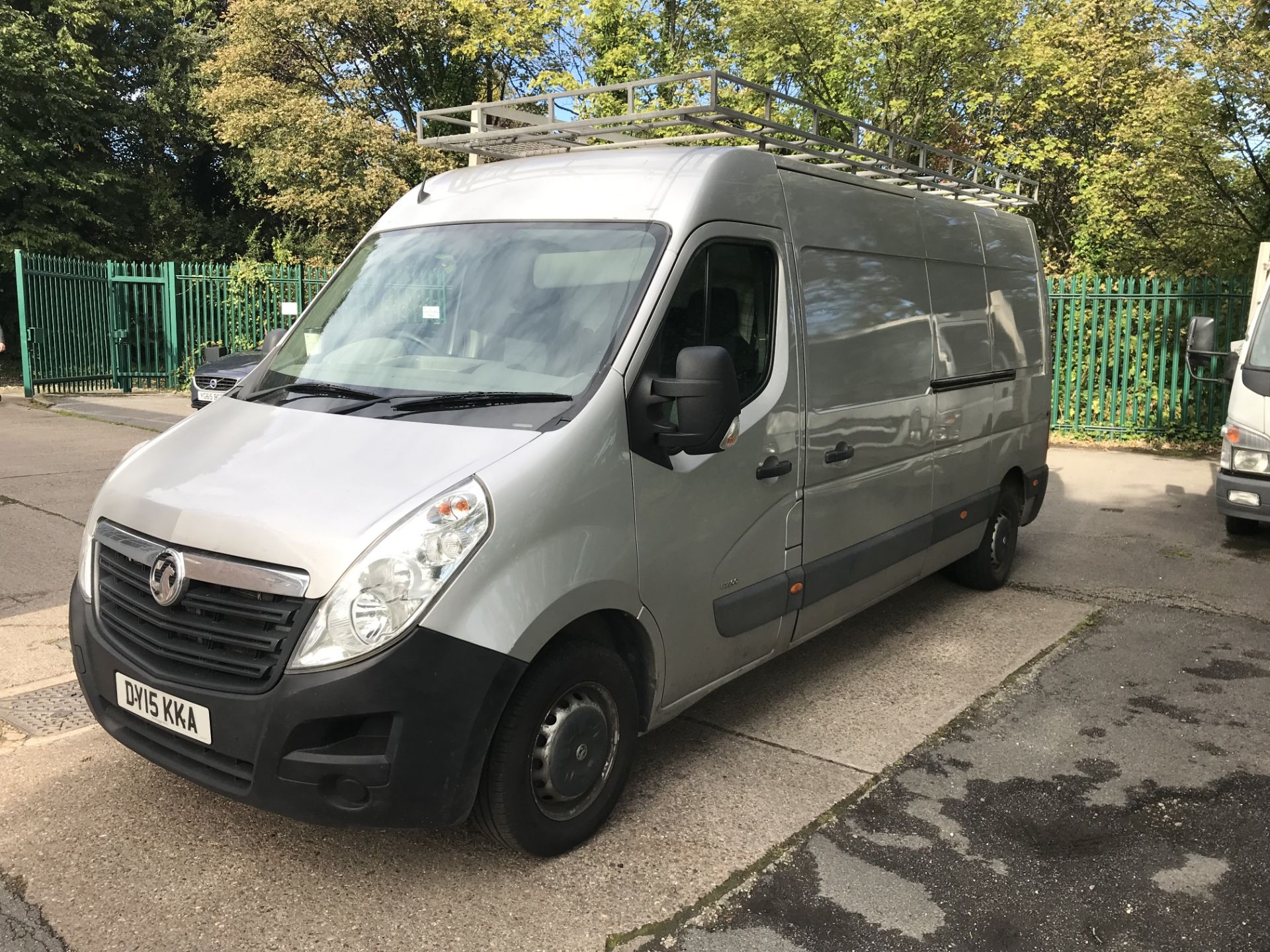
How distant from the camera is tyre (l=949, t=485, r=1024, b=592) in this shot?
627 cm

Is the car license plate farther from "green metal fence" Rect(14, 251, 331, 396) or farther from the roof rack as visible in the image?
"green metal fence" Rect(14, 251, 331, 396)

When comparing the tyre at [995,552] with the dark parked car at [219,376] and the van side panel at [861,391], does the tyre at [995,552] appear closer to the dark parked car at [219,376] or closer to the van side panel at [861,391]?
the van side panel at [861,391]

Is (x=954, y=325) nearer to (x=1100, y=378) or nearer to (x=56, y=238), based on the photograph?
(x=1100, y=378)

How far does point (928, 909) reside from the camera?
3.01 meters

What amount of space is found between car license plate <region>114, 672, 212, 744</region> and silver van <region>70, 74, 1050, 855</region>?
0.01 m

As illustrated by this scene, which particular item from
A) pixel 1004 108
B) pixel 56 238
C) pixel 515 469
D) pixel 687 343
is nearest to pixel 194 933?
pixel 515 469

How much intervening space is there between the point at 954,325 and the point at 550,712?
3.45m

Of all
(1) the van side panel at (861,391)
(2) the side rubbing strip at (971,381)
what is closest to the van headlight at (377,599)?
(1) the van side panel at (861,391)

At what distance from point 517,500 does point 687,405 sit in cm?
65

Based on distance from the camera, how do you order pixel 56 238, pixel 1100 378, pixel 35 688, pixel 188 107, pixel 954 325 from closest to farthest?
pixel 35 688
pixel 954 325
pixel 1100 378
pixel 56 238
pixel 188 107

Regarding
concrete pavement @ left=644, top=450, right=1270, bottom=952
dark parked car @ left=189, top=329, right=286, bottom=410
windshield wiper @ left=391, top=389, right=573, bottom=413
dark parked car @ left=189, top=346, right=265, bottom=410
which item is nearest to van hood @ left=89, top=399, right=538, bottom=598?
windshield wiper @ left=391, top=389, right=573, bottom=413

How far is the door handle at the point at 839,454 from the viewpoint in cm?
423

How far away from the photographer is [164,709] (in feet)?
9.52

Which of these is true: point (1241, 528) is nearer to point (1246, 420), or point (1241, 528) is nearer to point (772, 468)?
point (1246, 420)
